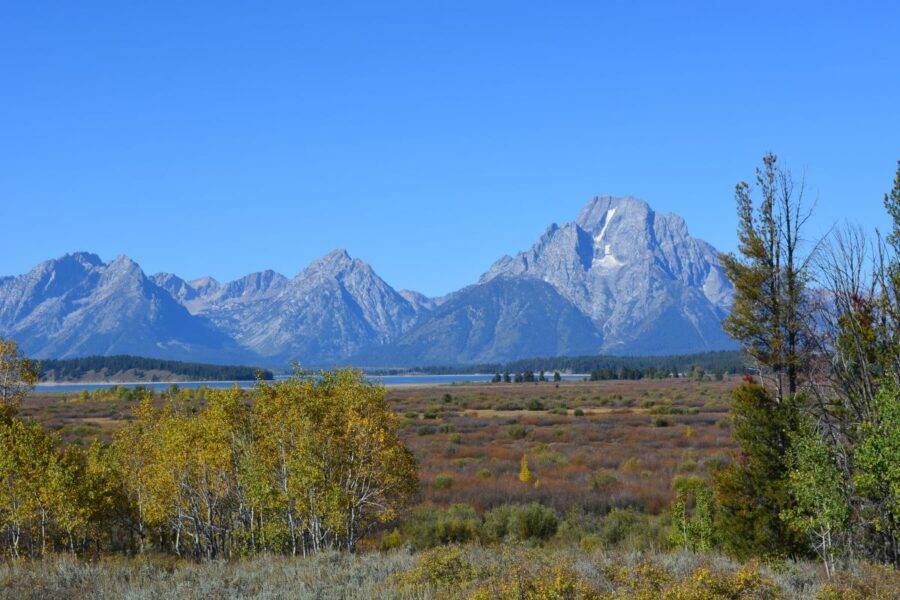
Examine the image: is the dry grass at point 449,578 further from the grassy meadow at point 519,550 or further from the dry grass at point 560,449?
the dry grass at point 560,449

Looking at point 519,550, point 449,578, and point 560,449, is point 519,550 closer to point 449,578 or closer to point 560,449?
point 449,578

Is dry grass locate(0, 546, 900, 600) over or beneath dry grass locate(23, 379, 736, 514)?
over

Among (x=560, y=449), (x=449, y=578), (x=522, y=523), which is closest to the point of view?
Result: (x=449, y=578)

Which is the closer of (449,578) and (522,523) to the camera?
(449,578)

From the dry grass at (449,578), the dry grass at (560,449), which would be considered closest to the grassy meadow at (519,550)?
the dry grass at (449,578)

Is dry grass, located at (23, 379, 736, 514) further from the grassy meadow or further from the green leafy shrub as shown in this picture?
the green leafy shrub

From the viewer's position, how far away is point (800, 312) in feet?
73.0

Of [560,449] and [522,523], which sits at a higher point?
[522,523]

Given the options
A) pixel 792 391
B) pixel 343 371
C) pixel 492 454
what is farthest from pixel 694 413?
pixel 343 371

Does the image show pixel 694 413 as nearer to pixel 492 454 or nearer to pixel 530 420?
pixel 530 420

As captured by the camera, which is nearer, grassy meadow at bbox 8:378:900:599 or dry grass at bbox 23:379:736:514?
grassy meadow at bbox 8:378:900:599

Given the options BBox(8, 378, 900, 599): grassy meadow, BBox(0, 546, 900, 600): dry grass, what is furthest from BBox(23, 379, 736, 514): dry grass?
BBox(0, 546, 900, 600): dry grass

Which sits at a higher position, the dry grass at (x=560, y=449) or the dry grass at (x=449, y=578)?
the dry grass at (x=449, y=578)

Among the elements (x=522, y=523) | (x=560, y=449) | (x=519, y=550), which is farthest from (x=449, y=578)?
(x=560, y=449)
